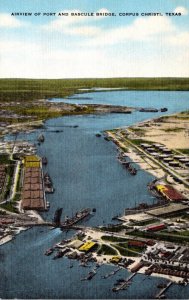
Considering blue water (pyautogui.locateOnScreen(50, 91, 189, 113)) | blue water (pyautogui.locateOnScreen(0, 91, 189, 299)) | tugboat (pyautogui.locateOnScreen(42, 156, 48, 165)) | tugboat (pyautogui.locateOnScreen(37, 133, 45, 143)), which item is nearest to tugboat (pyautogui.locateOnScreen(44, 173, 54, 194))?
blue water (pyautogui.locateOnScreen(0, 91, 189, 299))

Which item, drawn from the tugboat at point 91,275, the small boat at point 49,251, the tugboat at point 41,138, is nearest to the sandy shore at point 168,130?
the tugboat at point 41,138

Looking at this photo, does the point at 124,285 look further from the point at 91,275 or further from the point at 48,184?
the point at 48,184

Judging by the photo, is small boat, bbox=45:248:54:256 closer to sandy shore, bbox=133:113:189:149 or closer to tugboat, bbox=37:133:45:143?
sandy shore, bbox=133:113:189:149

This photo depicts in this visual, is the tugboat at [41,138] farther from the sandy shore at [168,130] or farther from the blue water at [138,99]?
the blue water at [138,99]

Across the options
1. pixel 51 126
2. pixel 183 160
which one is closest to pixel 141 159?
pixel 183 160

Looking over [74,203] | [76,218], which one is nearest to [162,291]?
[76,218]

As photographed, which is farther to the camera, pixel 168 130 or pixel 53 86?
pixel 53 86

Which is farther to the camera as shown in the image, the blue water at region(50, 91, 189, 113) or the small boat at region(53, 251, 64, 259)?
the blue water at region(50, 91, 189, 113)
